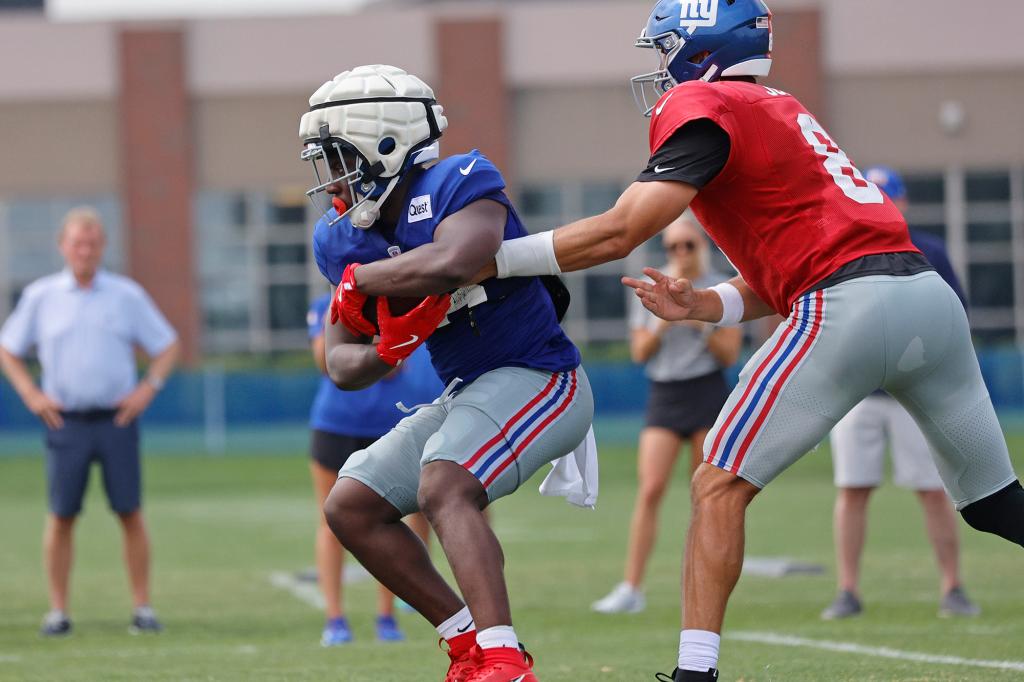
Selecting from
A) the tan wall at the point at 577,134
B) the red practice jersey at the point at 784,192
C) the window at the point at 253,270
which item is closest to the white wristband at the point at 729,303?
the red practice jersey at the point at 784,192

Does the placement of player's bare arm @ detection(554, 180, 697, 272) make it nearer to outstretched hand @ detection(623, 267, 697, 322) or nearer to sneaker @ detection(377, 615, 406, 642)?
outstretched hand @ detection(623, 267, 697, 322)

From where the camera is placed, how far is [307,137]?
5.25m

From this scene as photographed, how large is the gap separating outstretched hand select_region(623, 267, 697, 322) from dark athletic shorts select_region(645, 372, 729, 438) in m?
4.24

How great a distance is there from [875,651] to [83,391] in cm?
475

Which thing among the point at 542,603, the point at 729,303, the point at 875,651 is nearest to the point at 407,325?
the point at 729,303

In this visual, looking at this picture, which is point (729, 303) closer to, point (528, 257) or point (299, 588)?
point (528, 257)

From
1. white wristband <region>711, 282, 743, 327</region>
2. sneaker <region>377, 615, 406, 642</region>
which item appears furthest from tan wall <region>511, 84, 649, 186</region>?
white wristband <region>711, 282, 743, 327</region>

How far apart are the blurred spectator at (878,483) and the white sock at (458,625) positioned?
12.6 feet

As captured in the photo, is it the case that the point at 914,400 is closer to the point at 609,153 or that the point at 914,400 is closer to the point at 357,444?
the point at 357,444

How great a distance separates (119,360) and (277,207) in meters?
24.0

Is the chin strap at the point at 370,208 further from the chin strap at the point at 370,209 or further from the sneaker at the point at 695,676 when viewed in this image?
the sneaker at the point at 695,676

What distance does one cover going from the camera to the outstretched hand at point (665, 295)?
5285mm

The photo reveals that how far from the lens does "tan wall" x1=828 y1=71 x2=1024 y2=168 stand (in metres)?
32.1

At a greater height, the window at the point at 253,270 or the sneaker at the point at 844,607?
the sneaker at the point at 844,607
